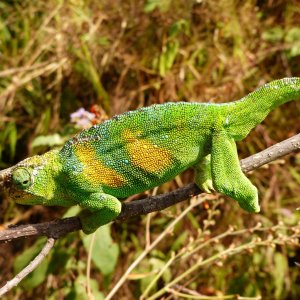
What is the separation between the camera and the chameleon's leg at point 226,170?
3.62ft

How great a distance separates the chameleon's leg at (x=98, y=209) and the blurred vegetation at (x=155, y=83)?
1.05m

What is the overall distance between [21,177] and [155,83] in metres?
1.35

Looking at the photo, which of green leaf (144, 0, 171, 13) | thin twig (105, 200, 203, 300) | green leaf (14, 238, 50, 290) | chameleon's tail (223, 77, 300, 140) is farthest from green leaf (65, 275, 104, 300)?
green leaf (144, 0, 171, 13)

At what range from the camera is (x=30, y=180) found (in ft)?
3.65

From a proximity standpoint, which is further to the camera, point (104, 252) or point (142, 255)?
point (104, 252)

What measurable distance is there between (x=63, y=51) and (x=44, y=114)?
0.33 metres

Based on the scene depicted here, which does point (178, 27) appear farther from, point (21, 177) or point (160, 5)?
point (21, 177)

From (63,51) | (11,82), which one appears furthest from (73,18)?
(11,82)

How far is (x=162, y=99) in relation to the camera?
2340 millimetres

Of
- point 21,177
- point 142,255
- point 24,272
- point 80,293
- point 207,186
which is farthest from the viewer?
point 80,293

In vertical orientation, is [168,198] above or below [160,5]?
below

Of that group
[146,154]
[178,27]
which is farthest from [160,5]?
[146,154]

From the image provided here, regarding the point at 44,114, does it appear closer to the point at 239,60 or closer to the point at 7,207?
the point at 7,207

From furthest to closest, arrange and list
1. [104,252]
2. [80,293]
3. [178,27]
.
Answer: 1. [178,27]
2. [80,293]
3. [104,252]
